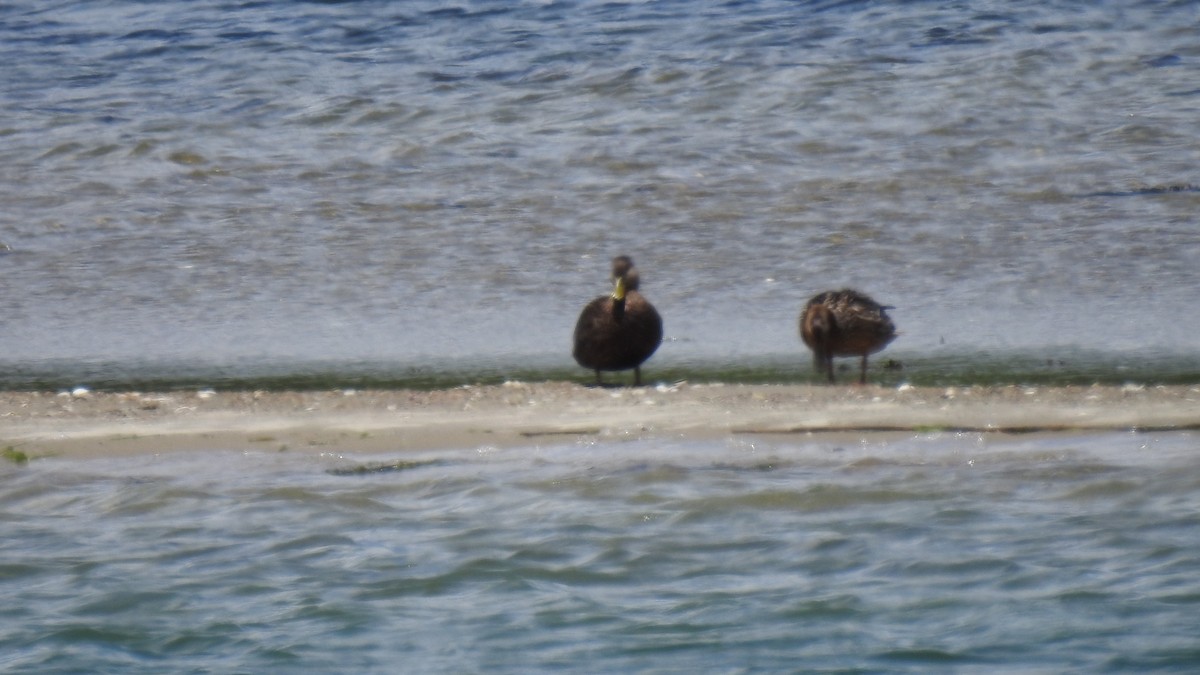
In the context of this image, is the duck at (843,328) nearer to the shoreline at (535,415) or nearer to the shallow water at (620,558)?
the shoreline at (535,415)

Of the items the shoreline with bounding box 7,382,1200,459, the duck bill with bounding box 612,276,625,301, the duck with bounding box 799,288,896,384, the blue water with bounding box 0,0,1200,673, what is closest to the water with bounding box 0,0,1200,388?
the blue water with bounding box 0,0,1200,673

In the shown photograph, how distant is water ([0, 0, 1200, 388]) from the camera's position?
1010 cm

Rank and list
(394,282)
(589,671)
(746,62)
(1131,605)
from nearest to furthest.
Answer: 1. (589,671)
2. (1131,605)
3. (394,282)
4. (746,62)

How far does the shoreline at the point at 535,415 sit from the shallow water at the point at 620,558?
176 millimetres

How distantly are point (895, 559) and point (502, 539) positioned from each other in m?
1.34

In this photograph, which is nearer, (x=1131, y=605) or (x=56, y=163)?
(x=1131, y=605)

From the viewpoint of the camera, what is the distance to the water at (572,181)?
398 inches

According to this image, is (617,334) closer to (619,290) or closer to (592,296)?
(619,290)

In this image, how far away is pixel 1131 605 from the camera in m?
5.66

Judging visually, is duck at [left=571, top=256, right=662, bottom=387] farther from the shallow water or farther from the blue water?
the shallow water

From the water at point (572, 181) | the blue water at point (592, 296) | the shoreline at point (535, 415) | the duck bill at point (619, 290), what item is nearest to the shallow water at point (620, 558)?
the blue water at point (592, 296)

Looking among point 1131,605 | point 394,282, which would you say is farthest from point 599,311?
point 1131,605

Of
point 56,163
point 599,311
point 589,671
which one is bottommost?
point 589,671

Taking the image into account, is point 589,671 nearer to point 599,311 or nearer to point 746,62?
point 599,311
